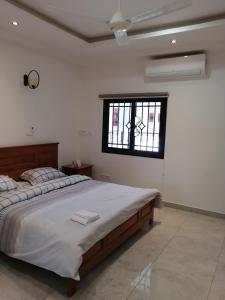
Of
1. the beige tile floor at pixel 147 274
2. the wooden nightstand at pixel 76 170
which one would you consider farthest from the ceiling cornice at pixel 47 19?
the beige tile floor at pixel 147 274

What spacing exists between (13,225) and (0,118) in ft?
5.96

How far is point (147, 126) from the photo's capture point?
174 inches

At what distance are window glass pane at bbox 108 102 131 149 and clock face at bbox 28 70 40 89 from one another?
4.74 ft

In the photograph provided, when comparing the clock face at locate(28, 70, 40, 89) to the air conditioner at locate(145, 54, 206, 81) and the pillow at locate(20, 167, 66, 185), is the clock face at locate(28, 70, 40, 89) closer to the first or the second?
the pillow at locate(20, 167, 66, 185)

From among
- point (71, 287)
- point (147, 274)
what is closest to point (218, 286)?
point (147, 274)

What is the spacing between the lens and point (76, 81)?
492 centimetres

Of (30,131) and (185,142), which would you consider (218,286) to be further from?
(30,131)

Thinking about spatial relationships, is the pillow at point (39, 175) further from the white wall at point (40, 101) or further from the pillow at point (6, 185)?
the white wall at point (40, 101)

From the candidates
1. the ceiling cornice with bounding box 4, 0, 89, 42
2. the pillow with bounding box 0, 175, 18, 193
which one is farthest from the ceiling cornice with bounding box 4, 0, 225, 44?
the pillow with bounding box 0, 175, 18, 193

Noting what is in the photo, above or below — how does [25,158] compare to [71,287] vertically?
above

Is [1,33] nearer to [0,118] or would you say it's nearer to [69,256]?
[0,118]

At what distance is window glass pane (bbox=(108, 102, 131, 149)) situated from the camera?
4637 millimetres

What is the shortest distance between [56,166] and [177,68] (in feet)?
8.74

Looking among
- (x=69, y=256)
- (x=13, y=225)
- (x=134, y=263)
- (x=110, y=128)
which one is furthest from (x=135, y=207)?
(x=110, y=128)
